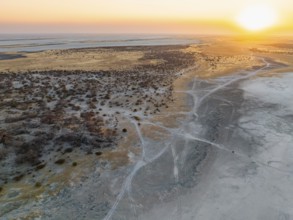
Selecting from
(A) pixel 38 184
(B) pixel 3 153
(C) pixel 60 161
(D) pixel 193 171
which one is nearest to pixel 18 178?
(A) pixel 38 184

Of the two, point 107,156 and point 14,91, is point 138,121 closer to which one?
point 107,156

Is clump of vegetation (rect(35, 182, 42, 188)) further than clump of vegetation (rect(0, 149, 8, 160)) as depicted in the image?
No

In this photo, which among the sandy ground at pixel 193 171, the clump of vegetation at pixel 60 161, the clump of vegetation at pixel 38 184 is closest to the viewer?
the sandy ground at pixel 193 171

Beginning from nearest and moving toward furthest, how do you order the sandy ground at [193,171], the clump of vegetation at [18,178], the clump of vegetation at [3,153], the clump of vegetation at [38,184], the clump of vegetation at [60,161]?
the sandy ground at [193,171] < the clump of vegetation at [38,184] < the clump of vegetation at [18,178] < the clump of vegetation at [60,161] < the clump of vegetation at [3,153]

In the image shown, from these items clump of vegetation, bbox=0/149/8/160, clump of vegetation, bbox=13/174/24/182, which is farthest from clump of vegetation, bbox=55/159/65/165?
clump of vegetation, bbox=0/149/8/160

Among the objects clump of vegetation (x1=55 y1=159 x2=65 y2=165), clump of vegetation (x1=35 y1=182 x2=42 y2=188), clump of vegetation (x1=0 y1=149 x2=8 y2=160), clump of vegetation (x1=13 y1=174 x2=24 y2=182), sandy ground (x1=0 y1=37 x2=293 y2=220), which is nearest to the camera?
sandy ground (x1=0 y1=37 x2=293 y2=220)

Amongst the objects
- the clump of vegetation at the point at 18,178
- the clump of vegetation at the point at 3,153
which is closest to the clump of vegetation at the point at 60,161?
the clump of vegetation at the point at 18,178

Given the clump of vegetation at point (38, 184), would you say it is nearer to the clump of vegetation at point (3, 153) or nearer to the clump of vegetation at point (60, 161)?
the clump of vegetation at point (60, 161)

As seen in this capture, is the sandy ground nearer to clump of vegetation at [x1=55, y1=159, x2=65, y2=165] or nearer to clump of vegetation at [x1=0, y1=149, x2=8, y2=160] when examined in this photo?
clump of vegetation at [x1=55, y1=159, x2=65, y2=165]

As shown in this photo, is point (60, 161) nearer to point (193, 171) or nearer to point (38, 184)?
point (38, 184)
